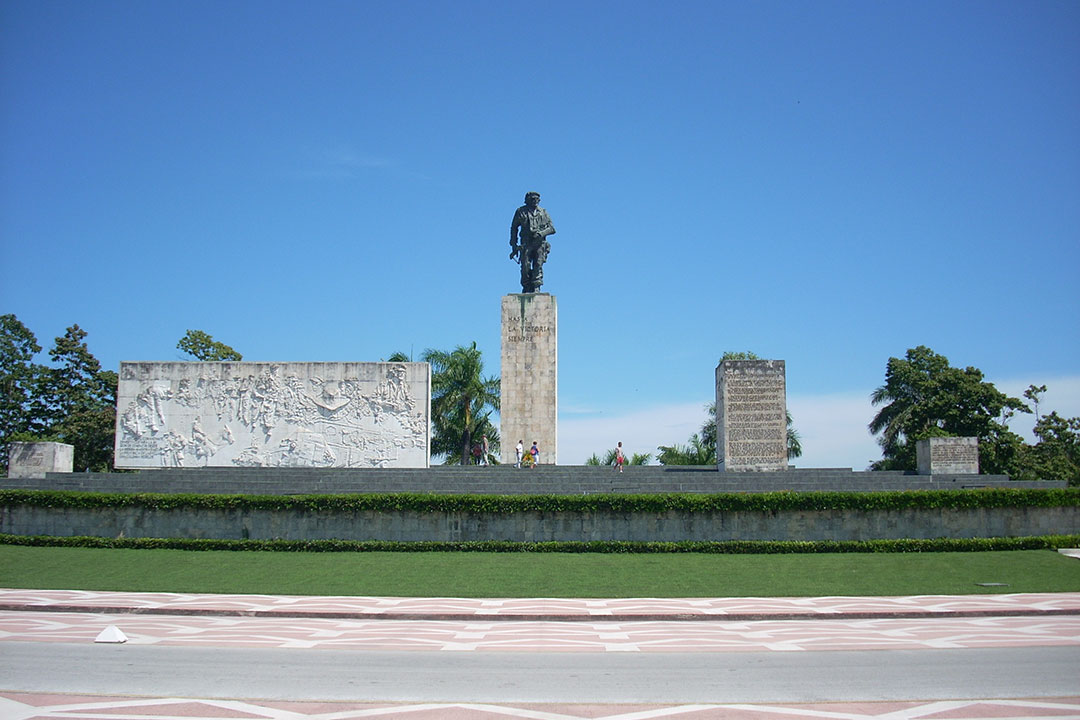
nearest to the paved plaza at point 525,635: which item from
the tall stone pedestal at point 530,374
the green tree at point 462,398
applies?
the tall stone pedestal at point 530,374

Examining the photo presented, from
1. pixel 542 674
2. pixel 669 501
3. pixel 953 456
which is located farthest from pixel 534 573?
pixel 953 456

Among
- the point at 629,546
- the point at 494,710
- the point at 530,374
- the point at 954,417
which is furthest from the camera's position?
the point at 954,417

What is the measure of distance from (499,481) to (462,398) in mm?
11020

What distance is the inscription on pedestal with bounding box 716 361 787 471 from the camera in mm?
19734

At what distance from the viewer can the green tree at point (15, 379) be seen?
110ft

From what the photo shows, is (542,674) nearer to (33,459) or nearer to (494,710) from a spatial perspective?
(494,710)

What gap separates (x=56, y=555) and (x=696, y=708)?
47.8ft

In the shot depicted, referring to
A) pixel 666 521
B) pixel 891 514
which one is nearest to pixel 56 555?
pixel 666 521

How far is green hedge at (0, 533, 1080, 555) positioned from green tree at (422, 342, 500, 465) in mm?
12826

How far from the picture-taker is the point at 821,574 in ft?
48.3

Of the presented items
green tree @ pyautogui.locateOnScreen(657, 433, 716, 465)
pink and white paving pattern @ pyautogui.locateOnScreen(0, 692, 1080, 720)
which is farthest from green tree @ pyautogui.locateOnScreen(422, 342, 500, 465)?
pink and white paving pattern @ pyautogui.locateOnScreen(0, 692, 1080, 720)

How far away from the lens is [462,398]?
30.6m

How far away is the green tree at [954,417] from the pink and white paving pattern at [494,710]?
23.3m

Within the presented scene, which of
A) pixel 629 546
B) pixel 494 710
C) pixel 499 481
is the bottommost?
pixel 494 710
